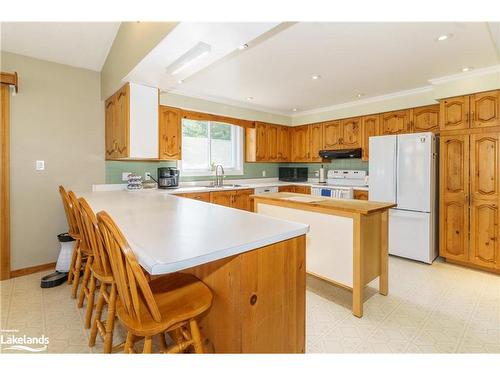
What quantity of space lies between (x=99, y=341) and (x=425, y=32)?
11.4ft

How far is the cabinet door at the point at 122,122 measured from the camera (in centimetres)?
281

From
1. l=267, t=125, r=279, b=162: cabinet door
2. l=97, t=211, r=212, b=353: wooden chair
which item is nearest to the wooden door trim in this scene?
l=97, t=211, r=212, b=353: wooden chair

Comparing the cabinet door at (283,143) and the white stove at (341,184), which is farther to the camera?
the cabinet door at (283,143)

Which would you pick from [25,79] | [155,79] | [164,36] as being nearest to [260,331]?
[164,36]

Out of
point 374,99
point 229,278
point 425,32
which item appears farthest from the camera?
point 374,99

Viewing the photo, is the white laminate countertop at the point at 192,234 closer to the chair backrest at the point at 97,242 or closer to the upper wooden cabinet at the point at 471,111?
the chair backrest at the point at 97,242

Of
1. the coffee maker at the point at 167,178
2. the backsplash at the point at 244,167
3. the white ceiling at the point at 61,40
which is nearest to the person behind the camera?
the white ceiling at the point at 61,40

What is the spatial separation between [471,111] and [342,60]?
5.51 feet

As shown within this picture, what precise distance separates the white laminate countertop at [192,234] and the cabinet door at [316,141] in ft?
12.1

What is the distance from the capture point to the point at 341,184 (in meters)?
4.78

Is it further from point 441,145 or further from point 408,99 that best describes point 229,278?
point 408,99

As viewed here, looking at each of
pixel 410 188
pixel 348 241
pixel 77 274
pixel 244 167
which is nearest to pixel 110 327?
pixel 77 274

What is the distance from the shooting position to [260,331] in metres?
1.21
